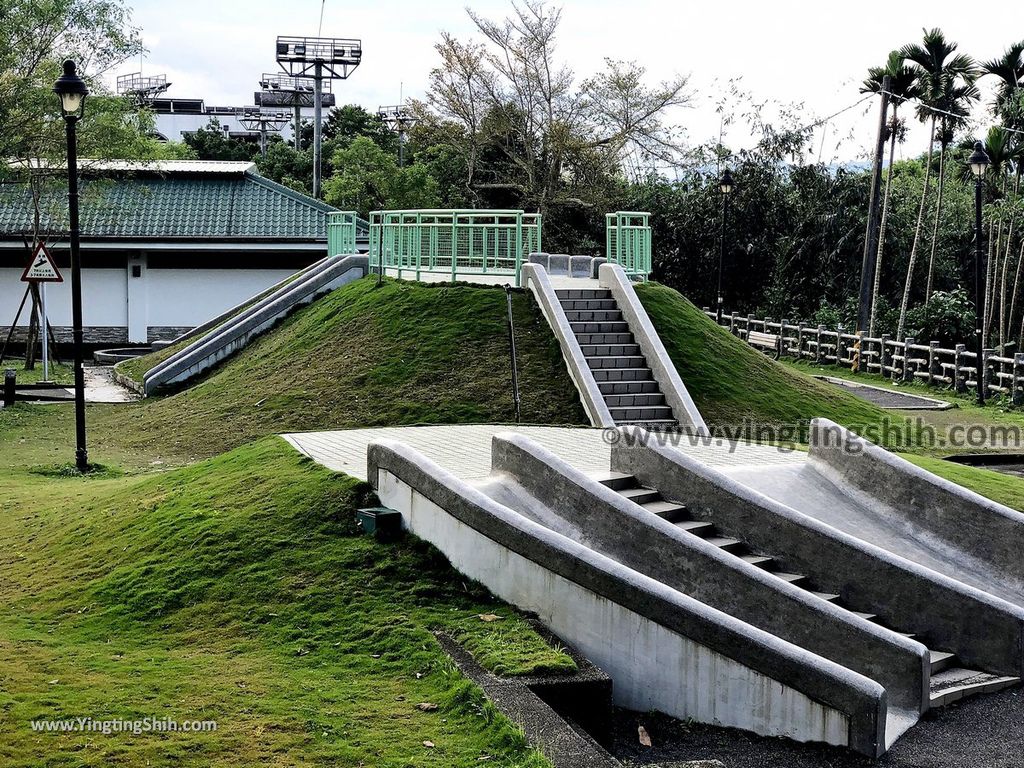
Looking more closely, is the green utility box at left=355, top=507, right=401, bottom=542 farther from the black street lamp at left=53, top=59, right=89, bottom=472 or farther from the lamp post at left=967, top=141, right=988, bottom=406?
the lamp post at left=967, top=141, right=988, bottom=406

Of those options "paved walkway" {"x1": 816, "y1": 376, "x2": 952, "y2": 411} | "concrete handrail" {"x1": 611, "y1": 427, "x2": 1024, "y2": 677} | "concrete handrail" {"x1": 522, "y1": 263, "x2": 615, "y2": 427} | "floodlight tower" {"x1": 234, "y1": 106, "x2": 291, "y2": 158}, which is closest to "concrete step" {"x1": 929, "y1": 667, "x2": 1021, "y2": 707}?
"concrete handrail" {"x1": 611, "y1": 427, "x2": 1024, "y2": 677}

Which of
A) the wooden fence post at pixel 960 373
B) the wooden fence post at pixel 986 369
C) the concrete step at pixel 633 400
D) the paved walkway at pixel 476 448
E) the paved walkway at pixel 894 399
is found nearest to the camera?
the paved walkway at pixel 476 448

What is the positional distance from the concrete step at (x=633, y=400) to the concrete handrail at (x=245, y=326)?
8527 millimetres

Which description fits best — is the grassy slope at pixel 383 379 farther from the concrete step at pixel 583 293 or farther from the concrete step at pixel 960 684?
the concrete step at pixel 960 684

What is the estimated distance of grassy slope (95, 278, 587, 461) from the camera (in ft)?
55.4

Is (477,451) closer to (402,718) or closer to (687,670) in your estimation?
(687,670)

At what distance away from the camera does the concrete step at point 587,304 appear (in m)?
18.9

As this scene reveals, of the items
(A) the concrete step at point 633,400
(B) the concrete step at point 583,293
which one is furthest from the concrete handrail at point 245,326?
(A) the concrete step at point 633,400

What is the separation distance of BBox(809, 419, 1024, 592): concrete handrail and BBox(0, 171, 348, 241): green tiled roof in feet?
67.4

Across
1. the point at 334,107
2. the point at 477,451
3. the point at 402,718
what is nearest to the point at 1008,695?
the point at 402,718

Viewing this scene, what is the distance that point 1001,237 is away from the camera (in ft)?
119

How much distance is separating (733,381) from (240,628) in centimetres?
1132

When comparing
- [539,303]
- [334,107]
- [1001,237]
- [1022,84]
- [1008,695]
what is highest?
[334,107]

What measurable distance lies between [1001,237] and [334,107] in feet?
125
